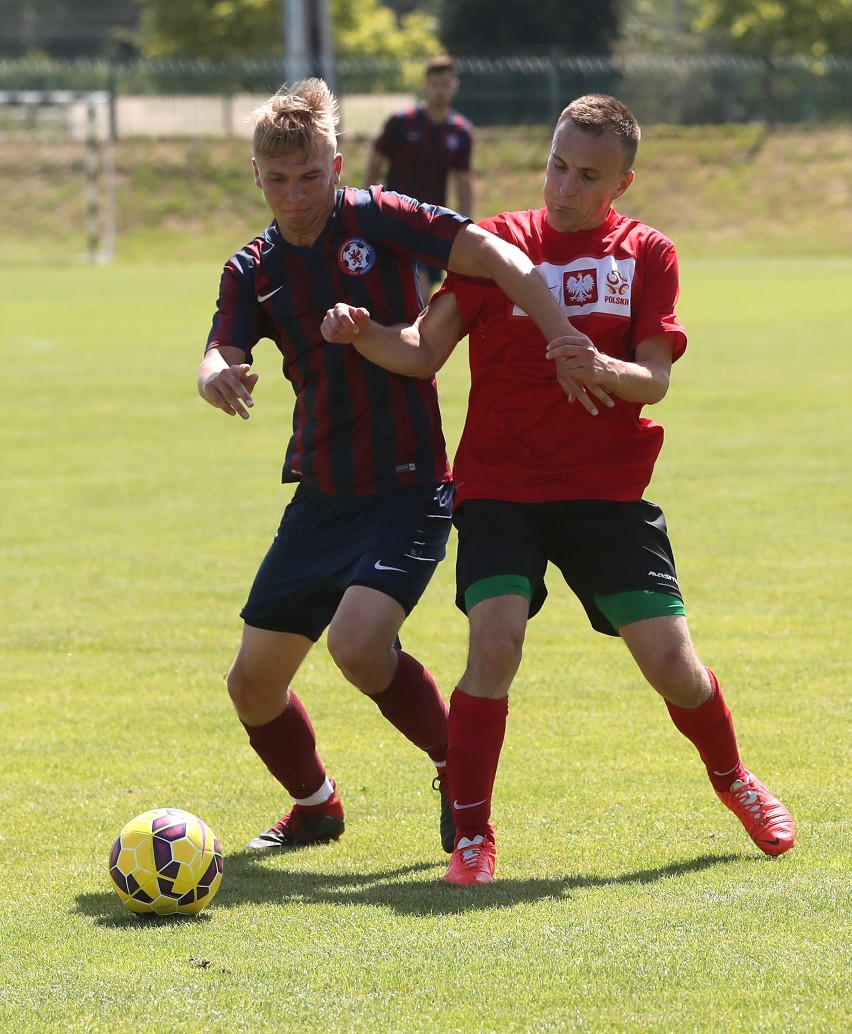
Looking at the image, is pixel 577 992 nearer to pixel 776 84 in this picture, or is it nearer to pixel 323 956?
pixel 323 956

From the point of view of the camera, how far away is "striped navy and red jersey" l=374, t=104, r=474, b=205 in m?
15.9

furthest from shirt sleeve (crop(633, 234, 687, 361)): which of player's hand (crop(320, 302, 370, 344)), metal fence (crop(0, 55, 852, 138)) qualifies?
metal fence (crop(0, 55, 852, 138))

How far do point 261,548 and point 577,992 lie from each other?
571 cm

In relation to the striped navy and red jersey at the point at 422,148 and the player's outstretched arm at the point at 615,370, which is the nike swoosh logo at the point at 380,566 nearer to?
the player's outstretched arm at the point at 615,370

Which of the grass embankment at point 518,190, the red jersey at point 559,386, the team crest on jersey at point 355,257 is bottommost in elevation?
the grass embankment at point 518,190

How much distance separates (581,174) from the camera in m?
4.43

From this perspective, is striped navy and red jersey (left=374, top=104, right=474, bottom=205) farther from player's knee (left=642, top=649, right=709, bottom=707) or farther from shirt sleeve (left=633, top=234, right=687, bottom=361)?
player's knee (left=642, top=649, right=709, bottom=707)

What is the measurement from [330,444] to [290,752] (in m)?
0.90

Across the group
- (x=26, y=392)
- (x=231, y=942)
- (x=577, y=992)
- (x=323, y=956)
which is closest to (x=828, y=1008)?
(x=577, y=992)

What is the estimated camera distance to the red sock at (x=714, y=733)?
14.7ft

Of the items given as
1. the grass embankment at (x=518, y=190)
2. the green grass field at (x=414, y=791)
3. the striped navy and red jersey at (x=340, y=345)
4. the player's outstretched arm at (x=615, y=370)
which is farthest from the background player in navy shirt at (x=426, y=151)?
the grass embankment at (x=518, y=190)

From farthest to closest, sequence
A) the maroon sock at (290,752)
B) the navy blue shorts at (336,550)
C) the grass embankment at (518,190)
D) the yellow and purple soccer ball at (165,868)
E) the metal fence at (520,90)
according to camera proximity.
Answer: the metal fence at (520,90), the grass embankment at (518,190), the maroon sock at (290,752), the navy blue shorts at (336,550), the yellow and purple soccer ball at (165,868)

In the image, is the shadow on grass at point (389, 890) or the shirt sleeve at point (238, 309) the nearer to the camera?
the shadow on grass at point (389, 890)

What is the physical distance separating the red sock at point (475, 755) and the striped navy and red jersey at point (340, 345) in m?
0.72
